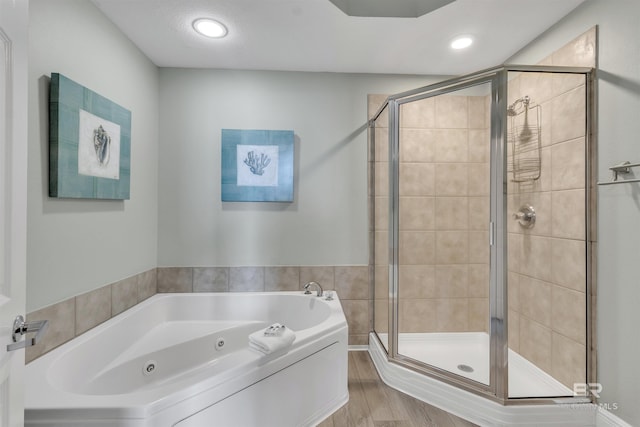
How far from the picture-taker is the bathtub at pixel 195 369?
1069 millimetres

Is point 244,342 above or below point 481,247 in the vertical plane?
below

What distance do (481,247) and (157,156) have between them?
2.58 m

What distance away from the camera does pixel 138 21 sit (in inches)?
74.5

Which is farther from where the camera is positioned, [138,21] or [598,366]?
[138,21]

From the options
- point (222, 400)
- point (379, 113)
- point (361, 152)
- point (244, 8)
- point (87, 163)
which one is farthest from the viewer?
point (361, 152)

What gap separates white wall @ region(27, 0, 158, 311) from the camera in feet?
4.47

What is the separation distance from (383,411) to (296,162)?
1894mm

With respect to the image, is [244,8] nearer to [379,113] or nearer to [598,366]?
[379,113]

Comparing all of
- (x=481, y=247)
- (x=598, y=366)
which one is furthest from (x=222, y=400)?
(x=598, y=366)

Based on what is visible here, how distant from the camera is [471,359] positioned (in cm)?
203

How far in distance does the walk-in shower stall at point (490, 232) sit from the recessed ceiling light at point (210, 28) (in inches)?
49.5

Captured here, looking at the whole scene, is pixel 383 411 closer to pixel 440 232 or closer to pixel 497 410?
pixel 497 410

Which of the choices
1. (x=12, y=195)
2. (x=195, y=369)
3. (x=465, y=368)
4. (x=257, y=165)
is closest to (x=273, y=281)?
(x=195, y=369)

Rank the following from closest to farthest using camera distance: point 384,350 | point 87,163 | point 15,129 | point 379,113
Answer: point 15,129
point 87,163
point 384,350
point 379,113
